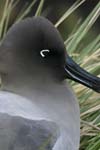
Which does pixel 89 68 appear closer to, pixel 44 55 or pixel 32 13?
pixel 44 55

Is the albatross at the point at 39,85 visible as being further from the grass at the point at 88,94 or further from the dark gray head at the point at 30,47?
the grass at the point at 88,94

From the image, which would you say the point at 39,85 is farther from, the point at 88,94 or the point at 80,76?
the point at 88,94

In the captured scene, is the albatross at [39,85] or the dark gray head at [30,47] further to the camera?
the dark gray head at [30,47]

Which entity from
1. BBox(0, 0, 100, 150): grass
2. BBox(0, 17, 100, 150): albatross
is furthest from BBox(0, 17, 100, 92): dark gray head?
BBox(0, 0, 100, 150): grass

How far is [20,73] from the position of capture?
2.69 meters

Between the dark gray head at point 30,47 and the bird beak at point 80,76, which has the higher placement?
the dark gray head at point 30,47

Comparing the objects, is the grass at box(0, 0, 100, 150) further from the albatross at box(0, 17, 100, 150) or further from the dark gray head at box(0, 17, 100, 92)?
the dark gray head at box(0, 17, 100, 92)

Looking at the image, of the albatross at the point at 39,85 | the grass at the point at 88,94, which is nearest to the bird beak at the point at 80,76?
the albatross at the point at 39,85

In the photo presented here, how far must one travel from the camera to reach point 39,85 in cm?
270

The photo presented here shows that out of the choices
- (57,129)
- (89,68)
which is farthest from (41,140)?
(89,68)

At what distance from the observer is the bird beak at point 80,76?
2750 mm

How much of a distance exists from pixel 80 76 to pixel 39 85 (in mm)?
171

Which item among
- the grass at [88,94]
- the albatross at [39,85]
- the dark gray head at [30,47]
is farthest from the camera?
the grass at [88,94]

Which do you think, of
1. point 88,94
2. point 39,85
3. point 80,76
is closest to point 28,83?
point 39,85
